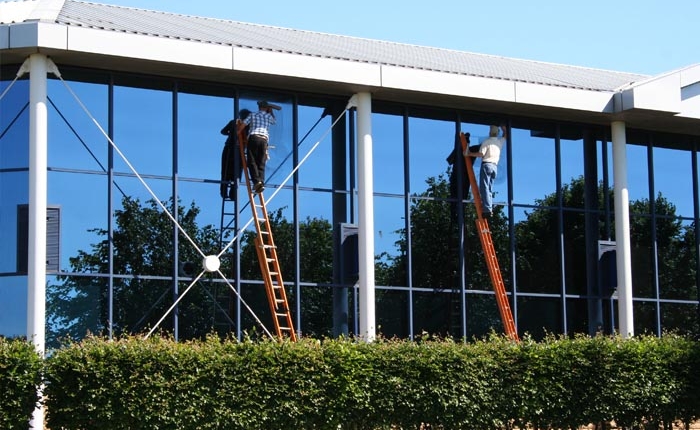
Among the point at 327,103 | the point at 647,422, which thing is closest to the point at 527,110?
the point at 327,103

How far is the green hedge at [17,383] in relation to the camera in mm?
16703

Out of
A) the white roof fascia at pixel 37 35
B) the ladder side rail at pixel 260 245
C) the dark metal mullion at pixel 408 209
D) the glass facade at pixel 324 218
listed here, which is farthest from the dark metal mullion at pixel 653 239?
the white roof fascia at pixel 37 35

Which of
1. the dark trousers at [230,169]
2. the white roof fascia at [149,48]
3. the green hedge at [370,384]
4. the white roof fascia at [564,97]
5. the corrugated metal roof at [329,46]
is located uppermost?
the corrugated metal roof at [329,46]

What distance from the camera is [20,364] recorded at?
664 inches

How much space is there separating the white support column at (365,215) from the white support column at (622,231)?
224 inches

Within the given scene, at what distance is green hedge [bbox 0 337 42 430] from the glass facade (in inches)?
138

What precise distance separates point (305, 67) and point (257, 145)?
66.6 inches

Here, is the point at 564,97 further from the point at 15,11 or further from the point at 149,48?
the point at 15,11

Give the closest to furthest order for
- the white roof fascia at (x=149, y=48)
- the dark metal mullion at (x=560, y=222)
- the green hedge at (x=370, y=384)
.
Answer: the green hedge at (x=370, y=384) → the white roof fascia at (x=149, y=48) → the dark metal mullion at (x=560, y=222)

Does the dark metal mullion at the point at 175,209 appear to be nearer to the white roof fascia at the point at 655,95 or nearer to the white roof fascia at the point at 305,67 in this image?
the white roof fascia at the point at 305,67

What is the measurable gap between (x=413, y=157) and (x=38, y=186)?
299 inches

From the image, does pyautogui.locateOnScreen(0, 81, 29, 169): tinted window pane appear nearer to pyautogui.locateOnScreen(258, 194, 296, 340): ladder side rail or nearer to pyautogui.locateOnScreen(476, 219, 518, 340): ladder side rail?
pyautogui.locateOnScreen(258, 194, 296, 340): ladder side rail

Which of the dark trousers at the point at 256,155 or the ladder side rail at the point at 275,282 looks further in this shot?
the dark trousers at the point at 256,155

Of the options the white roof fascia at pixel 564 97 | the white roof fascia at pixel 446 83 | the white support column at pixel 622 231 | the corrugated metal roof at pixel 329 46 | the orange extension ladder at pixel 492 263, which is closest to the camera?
the corrugated metal roof at pixel 329 46
